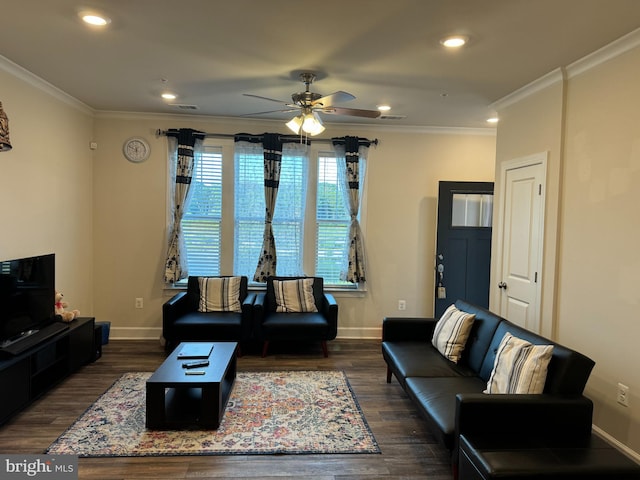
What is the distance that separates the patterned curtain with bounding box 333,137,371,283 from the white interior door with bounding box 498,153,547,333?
65.5 inches

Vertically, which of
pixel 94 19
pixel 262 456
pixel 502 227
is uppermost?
pixel 94 19

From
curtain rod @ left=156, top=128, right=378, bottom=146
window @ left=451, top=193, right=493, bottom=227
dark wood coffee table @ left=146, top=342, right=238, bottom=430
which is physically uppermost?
curtain rod @ left=156, top=128, right=378, bottom=146

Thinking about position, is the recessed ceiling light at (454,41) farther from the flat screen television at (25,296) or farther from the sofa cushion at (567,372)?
the flat screen television at (25,296)

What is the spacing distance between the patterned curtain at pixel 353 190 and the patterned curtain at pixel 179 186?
177cm

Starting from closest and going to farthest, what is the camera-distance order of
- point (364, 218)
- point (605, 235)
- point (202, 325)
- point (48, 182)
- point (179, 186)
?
point (605, 235) → point (48, 182) → point (202, 325) → point (179, 186) → point (364, 218)

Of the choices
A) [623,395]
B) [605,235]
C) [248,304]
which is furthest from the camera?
[248,304]

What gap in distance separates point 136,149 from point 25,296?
223cm

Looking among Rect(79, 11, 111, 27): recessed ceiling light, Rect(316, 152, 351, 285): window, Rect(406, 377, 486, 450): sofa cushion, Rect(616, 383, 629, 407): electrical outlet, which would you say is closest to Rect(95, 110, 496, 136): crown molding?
Rect(316, 152, 351, 285): window

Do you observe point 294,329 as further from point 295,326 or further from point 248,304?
point 248,304

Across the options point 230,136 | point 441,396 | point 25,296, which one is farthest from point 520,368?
point 230,136

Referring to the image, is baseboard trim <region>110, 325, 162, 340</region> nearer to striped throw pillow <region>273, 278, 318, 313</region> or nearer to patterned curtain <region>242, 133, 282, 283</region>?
patterned curtain <region>242, 133, 282, 283</region>

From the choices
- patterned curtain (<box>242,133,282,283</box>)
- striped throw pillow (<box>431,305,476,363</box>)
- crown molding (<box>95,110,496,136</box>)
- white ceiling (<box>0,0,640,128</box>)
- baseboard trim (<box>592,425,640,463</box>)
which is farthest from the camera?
patterned curtain (<box>242,133,282,283</box>)

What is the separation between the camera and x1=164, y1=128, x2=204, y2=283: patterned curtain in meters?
4.70

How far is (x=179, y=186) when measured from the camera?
471 centimetres
